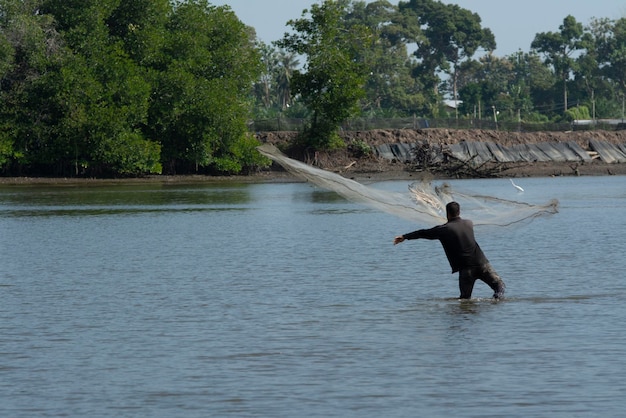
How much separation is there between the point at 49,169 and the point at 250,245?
4315 cm

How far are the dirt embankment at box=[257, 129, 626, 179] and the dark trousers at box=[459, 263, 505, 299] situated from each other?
50.4 metres

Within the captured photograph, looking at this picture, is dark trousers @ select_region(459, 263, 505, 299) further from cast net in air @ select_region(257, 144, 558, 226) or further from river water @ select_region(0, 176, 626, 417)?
cast net in air @ select_region(257, 144, 558, 226)

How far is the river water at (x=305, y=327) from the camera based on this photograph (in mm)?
10977

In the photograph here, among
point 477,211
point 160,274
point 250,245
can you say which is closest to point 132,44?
point 250,245

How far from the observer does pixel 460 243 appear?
15.7 meters

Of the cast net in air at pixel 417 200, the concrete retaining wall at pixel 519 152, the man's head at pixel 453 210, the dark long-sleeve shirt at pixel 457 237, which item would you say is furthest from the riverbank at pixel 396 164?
the man's head at pixel 453 210

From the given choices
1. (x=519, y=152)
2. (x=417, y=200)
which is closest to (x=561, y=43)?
(x=519, y=152)

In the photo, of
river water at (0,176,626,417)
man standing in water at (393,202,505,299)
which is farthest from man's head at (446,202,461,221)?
river water at (0,176,626,417)

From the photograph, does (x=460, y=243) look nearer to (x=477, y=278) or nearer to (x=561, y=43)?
(x=477, y=278)

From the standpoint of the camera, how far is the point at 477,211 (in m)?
17.9

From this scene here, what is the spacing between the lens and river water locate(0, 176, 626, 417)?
11.0 meters

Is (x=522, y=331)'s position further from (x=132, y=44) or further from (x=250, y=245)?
(x=132, y=44)

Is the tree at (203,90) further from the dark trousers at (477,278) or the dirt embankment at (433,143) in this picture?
the dark trousers at (477,278)

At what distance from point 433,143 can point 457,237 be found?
6554 cm
